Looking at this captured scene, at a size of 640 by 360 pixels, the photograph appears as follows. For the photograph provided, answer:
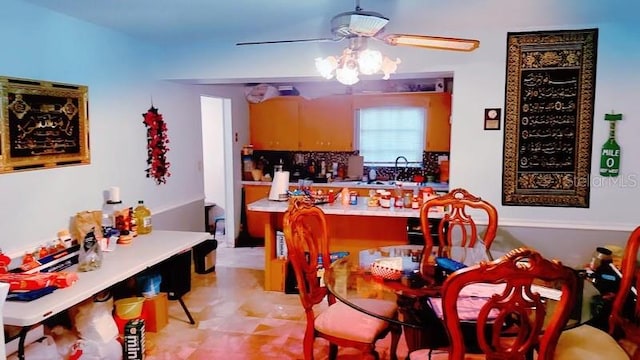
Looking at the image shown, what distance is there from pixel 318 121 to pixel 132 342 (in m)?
3.96

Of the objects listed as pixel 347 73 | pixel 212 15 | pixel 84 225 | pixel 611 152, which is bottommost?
pixel 84 225

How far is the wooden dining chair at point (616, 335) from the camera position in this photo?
2.09m

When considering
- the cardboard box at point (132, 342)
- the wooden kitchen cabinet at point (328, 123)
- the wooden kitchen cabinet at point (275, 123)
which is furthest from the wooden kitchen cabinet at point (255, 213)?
the cardboard box at point (132, 342)

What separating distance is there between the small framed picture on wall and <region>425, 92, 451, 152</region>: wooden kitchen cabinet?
228 centimetres

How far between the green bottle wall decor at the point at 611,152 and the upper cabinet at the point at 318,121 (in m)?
2.56

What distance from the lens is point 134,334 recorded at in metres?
2.82

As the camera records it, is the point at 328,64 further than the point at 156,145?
No

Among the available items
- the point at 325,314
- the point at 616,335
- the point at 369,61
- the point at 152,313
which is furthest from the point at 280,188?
the point at 616,335

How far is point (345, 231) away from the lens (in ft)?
13.5

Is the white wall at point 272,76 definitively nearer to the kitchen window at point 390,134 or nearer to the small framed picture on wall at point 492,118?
the small framed picture on wall at point 492,118

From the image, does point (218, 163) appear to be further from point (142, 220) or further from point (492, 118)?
point (492, 118)

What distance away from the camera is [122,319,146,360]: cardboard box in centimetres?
282

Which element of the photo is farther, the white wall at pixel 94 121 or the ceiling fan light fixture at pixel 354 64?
the white wall at pixel 94 121

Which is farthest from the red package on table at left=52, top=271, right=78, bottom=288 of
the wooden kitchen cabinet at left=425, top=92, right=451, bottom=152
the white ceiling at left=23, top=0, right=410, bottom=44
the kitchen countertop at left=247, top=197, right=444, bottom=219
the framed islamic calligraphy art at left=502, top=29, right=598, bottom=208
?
the wooden kitchen cabinet at left=425, top=92, right=451, bottom=152
